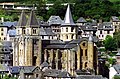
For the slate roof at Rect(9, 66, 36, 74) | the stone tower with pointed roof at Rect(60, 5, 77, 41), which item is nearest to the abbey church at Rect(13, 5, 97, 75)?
the slate roof at Rect(9, 66, 36, 74)

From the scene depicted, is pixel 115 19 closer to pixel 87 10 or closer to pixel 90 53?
pixel 87 10

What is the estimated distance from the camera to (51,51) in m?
82.9

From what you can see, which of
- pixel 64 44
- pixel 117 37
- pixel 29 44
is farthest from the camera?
pixel 117 37

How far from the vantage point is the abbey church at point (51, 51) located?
3196 inches


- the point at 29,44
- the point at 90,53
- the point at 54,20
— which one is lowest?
the point at 54,20

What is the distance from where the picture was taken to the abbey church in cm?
8119

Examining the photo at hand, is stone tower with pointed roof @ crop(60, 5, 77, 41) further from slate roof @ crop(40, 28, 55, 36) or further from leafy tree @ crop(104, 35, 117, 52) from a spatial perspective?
leafy tree @ crop(104, 35, 117, 52)

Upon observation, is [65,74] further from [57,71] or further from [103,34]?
[103,34]

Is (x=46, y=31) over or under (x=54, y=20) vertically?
over

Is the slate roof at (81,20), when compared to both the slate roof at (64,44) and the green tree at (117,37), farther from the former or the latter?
the slate roof at (64,44)

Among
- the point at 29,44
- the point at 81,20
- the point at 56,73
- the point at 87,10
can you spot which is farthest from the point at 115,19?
the point at 56,73

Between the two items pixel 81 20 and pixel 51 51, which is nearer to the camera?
pixel 51 51

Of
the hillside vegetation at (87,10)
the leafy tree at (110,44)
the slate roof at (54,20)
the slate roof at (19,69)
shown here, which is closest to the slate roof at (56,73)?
the slate roof at (19,69)

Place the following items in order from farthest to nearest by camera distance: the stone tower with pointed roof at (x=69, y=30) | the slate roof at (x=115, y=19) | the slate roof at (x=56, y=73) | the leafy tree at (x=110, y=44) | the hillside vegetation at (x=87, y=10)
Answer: the hillside vegetation at (x=87, y=10), the slate roof at (x=115, y=19), the leafy tree at (x=110, y=44), the stone tower with pointed roof at (x=69, y=30), the slate roof at (x=56, y=73)
